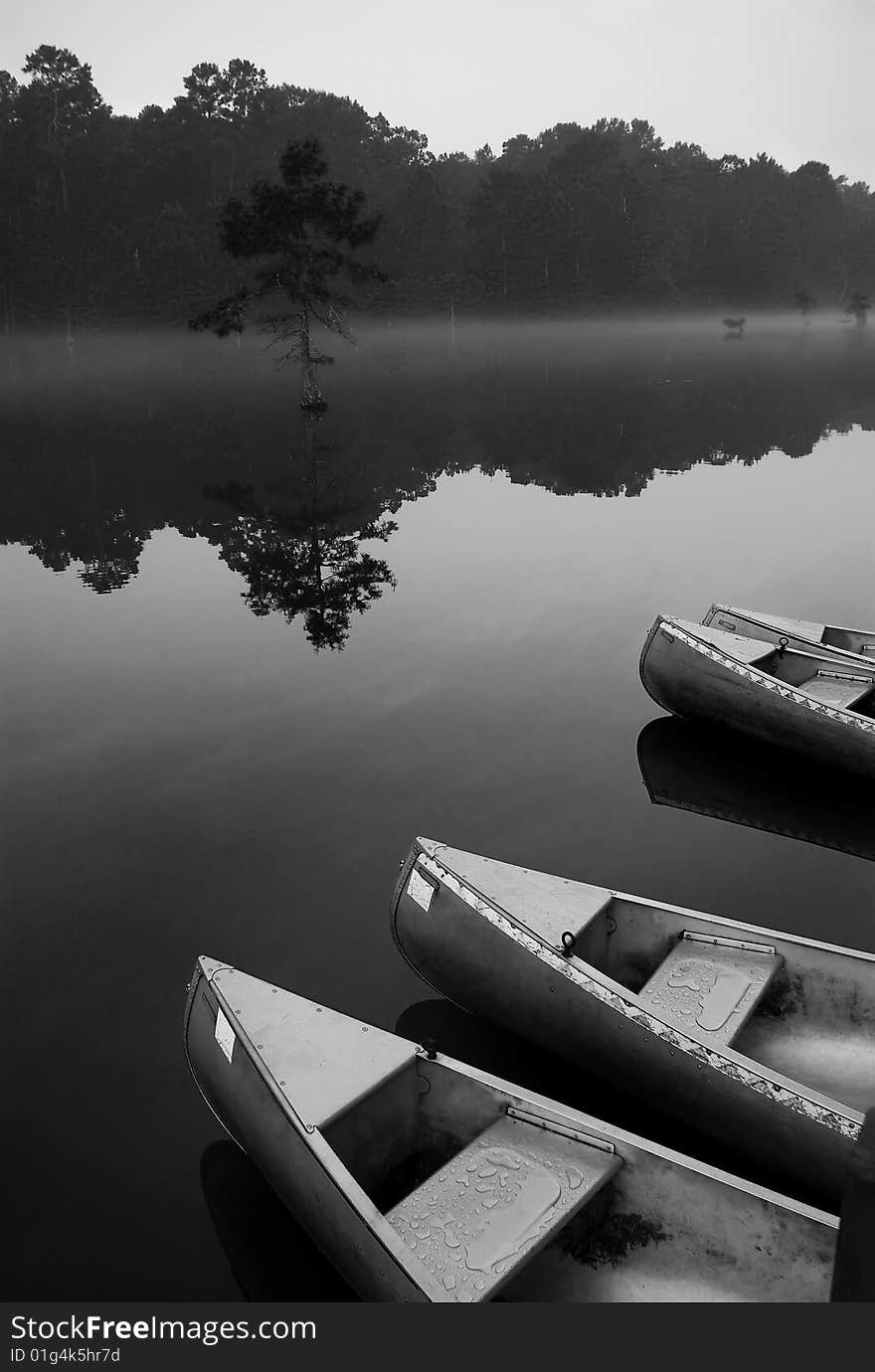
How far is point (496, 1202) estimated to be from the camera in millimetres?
5359

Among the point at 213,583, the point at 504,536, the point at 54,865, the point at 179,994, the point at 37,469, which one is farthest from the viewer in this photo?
the point at 37,469

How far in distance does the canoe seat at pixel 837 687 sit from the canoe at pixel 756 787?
953 millimetres

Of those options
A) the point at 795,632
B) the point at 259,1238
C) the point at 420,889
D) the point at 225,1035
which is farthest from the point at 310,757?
the point at 259,1238

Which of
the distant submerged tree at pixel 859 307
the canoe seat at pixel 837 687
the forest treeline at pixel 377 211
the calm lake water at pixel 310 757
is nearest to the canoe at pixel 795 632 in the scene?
the canoe seat at pixel 837 687

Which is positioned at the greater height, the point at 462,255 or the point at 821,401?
the point at 462,255

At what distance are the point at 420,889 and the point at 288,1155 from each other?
2302mm

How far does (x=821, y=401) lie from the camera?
48.8 metres

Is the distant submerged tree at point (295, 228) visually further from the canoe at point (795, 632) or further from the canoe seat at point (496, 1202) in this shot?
the canoe seat at point (496, 1202)

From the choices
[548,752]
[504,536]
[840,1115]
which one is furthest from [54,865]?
[504,536]

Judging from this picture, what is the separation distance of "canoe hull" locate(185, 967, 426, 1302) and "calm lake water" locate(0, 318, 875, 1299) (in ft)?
1.77

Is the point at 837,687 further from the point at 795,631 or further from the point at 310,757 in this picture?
the point at 310,757

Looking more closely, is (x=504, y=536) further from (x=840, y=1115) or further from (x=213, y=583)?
(x=840, y=1115)

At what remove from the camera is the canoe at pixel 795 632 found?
523 inches

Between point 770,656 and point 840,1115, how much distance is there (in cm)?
822
